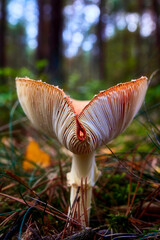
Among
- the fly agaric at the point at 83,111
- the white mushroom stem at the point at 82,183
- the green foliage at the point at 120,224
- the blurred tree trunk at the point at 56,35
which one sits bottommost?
the green foliage at the point at 120,224

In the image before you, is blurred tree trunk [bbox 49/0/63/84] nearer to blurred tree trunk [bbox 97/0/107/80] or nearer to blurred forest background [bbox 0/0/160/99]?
blurred forest background [bbox 0/0/160/99]

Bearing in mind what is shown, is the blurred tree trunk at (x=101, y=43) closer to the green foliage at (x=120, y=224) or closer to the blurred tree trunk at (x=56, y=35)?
the blurred tree trunk at (x=56, y=35)

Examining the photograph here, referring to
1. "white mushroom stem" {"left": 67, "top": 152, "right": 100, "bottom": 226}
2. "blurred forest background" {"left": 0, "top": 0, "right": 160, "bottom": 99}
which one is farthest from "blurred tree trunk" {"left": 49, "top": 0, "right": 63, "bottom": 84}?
"white mushroom stem" {"left": 67, "top": 152, "right": 100, "bottom": 226}

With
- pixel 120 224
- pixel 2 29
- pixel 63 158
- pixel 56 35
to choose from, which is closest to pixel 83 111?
pixel 120 224

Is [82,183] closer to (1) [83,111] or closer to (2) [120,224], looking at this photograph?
(2) [120,224]

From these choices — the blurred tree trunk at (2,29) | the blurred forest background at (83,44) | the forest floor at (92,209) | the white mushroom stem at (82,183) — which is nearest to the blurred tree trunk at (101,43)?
the blurred forest background at (83,44)
